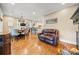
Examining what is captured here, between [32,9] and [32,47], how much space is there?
697 mm

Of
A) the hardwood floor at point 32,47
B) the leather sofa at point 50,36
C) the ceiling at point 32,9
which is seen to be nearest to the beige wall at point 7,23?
the ceiling at point 32,9

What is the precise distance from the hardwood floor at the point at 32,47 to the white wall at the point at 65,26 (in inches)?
6.5

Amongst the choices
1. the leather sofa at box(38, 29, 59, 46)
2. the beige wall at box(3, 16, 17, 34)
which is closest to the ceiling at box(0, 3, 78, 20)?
the beige wall at box(3, 16, 17, 34)

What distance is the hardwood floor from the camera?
3346 mm

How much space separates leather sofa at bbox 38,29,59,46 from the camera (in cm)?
335

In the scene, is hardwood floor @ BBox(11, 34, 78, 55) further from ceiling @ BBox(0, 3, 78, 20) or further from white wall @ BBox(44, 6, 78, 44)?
ceiling @ BBox(0, 3, 78, 20)

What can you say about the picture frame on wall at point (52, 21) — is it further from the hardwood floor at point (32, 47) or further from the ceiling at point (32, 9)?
the hardwood floor at point (32, 47)

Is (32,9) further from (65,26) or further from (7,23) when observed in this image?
(65,26)

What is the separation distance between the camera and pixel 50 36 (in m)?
3.37

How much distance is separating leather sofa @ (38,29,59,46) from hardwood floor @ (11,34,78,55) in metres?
0.07

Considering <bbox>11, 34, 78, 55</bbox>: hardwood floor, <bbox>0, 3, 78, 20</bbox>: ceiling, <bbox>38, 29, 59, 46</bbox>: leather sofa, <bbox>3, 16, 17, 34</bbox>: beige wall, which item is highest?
<bbox>0, 3, 78, 20</bbox>: ceiling

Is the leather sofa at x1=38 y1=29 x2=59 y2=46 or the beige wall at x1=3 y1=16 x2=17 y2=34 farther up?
the beige wall at x1=3 y1=16 x2=17 y2=34

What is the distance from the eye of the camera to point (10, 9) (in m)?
3.31

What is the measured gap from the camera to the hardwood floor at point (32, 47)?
11.0ft
